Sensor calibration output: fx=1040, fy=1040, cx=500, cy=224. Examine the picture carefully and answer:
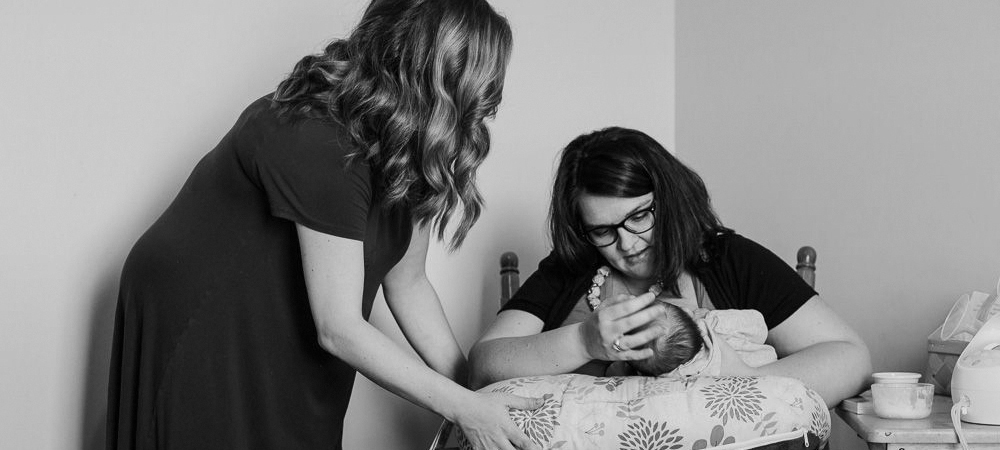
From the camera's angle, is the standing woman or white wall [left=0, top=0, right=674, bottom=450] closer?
the standing woman

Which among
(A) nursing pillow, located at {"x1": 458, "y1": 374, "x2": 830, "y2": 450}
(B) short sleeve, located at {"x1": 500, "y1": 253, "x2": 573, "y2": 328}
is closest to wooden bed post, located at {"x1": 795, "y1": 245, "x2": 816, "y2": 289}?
(B) short sleeve, located at {"x1": 500, "y1": 253, "x2": 573, "y2": 328}

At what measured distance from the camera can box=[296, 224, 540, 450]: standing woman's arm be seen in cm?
146

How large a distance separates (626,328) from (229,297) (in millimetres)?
617

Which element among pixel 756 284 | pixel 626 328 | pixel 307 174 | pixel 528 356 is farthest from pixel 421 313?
pixel 756 284

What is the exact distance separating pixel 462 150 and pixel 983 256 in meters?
1.37

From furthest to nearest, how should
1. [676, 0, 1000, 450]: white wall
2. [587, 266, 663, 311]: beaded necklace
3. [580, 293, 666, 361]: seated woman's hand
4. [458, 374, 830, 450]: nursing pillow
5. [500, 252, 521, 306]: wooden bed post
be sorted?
[500, 252, 521, 306]: wooden bed post, [676, 0, 1000, 450]: white wall, [587, 266, 663, 311]: beaded necklace, [580, 293, 666, 361]: seated woman's hand, [458, 374, 830, 450]: nursing pillow

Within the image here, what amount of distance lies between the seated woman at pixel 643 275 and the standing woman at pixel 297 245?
39cm

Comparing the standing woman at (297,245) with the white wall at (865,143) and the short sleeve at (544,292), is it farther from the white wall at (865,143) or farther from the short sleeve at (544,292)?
the white wall at (865,143)

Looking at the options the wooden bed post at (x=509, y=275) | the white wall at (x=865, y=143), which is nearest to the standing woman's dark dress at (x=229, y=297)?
the wooden bed post at (x=509, y=275)

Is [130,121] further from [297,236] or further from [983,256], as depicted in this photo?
[983,256]

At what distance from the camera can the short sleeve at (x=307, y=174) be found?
4.75 ft

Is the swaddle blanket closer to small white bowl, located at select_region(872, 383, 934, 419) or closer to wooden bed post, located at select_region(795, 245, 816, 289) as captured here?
small white bowl, located at select_region(872, 383, 934, 419)

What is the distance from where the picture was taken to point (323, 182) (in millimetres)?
1454

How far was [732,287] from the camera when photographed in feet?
6.59
